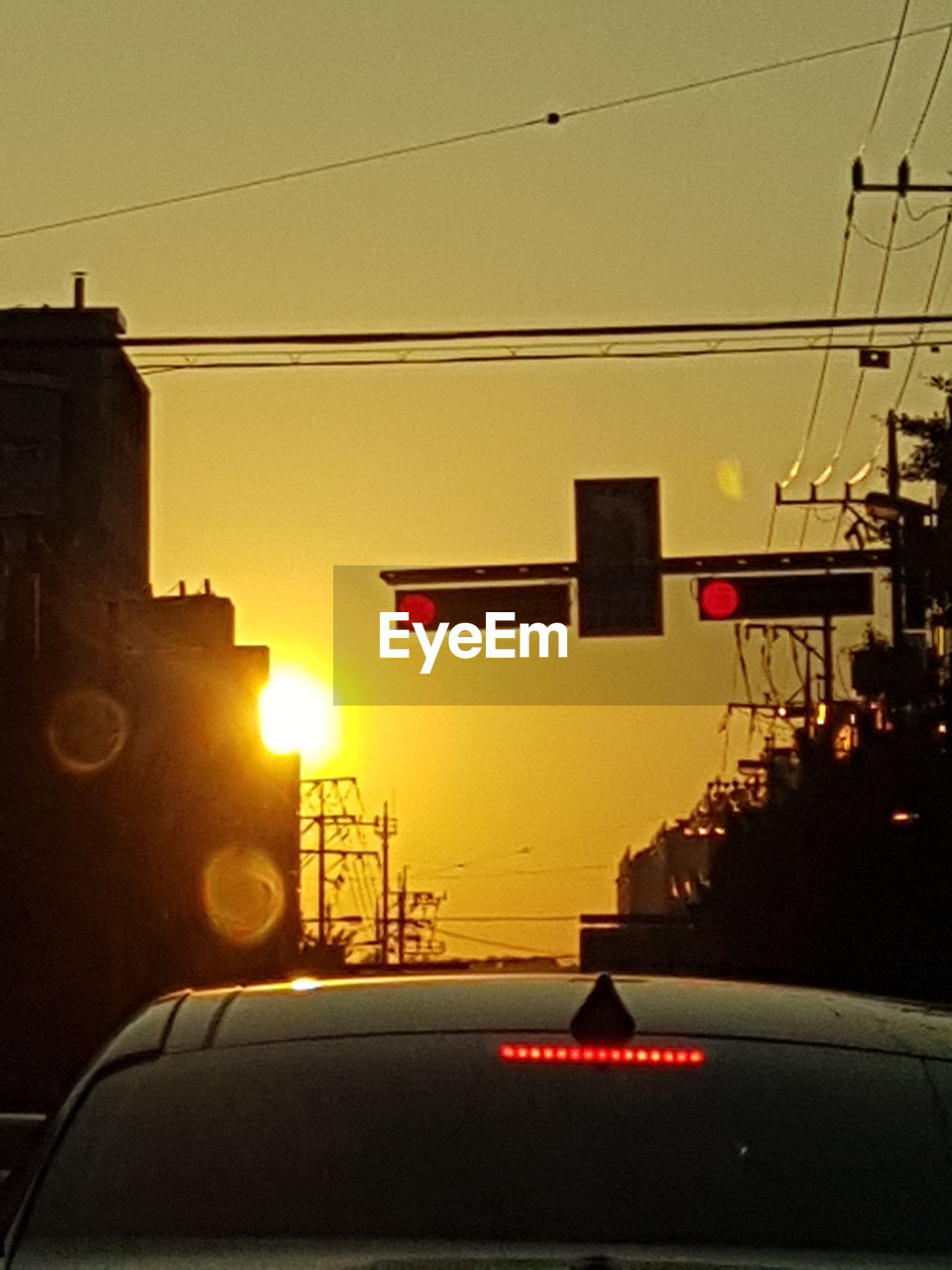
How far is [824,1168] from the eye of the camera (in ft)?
15.5

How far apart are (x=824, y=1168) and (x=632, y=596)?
82.5 feet

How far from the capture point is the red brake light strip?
499 centimetres

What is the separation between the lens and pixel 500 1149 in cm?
473

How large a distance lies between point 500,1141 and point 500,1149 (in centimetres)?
3

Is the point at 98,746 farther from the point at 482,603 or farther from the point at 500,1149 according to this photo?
the point at 500,1149

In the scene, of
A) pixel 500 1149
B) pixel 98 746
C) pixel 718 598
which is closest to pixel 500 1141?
pixel 500 1149

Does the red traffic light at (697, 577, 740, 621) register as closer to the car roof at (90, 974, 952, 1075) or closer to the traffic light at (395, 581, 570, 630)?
the traffic light at (395, 581, 570, 630)

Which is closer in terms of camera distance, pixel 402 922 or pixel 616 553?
pixel 616 553

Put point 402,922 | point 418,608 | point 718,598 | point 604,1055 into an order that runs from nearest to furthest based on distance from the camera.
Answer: point 604,1055
point 718,598
point 418,608
point 402,922

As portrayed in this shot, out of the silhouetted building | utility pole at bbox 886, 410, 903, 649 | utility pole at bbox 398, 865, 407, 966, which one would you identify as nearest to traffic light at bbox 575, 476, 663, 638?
the silhouetted building

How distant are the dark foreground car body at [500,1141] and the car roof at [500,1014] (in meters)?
0.01

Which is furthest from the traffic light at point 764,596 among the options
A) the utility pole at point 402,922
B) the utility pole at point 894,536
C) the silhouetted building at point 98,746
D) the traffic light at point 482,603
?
the utility pole at point 402,922

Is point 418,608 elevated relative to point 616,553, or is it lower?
lower

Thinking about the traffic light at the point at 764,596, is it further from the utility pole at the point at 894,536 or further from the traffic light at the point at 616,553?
the utility pole at the point at 894,536
